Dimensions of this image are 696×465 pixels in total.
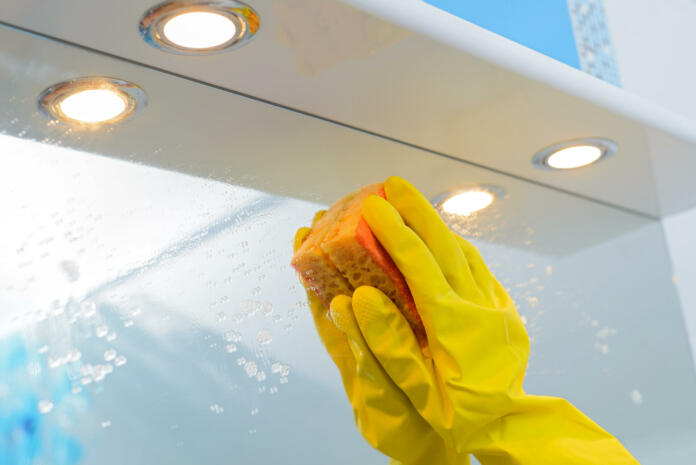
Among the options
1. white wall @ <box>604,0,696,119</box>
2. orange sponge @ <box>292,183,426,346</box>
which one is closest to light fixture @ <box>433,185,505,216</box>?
white wall @ <box>604,0,696,119</box>

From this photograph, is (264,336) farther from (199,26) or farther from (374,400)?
(199,26)

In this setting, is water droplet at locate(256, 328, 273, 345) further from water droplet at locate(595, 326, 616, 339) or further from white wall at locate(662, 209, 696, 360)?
white wall at locate(662, 209, 696, 360)

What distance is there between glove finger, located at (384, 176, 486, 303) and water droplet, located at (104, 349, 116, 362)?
34 cm

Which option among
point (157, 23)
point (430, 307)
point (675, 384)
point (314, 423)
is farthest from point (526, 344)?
point (675, 384)

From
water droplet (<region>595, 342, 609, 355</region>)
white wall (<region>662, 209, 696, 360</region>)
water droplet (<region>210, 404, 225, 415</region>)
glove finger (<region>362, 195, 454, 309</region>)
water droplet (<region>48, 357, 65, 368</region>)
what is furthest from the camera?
white wall (<region>662, 209, 696, 360</region>)

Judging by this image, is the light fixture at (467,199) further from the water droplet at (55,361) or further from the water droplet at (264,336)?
the water droplet at (55,361)

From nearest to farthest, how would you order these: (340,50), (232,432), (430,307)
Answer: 1. (430,307)
2. (340,50)
3. (232,432)

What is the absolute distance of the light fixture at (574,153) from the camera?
1107 mm

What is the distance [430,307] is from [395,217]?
0.28 feet

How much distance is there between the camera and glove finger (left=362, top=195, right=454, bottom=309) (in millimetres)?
688

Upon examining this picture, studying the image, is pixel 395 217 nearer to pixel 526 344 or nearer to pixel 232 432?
pixel 526 344

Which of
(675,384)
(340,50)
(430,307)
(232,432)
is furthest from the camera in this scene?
(675,384)

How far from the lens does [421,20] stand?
0.77m

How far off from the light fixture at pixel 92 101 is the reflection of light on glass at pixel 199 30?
0.10m
